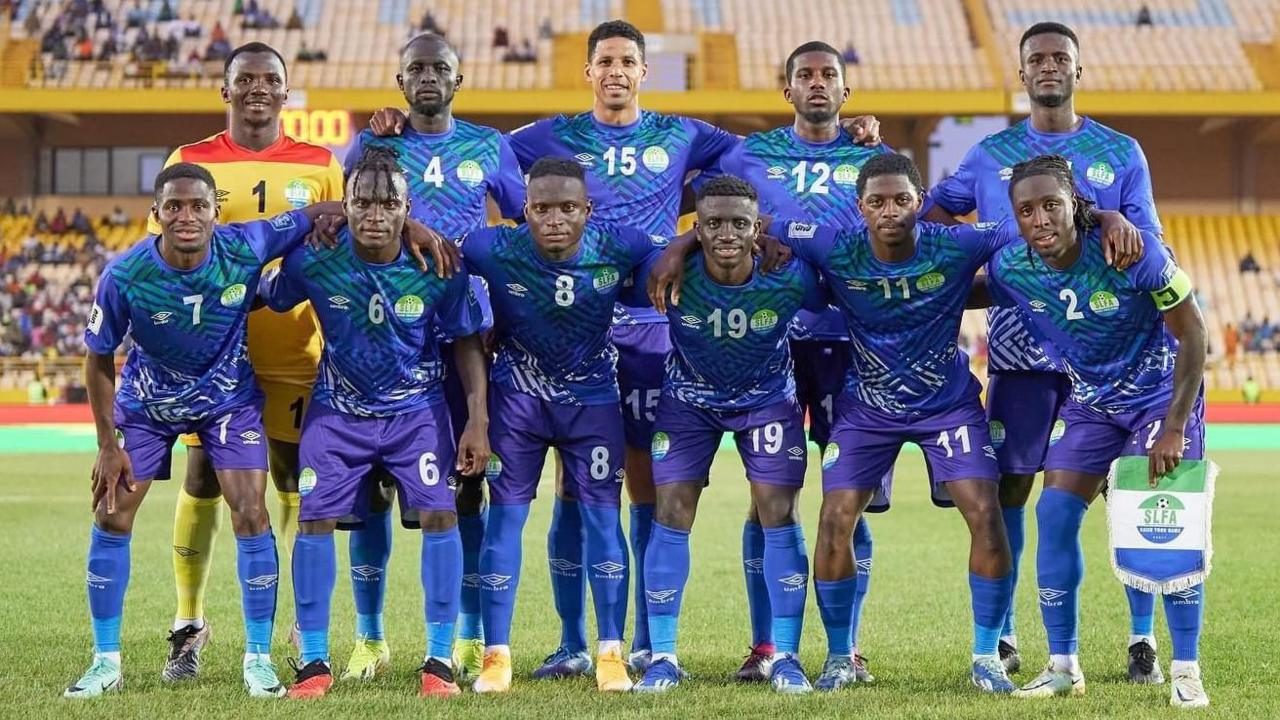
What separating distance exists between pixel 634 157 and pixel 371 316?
58.2 inches

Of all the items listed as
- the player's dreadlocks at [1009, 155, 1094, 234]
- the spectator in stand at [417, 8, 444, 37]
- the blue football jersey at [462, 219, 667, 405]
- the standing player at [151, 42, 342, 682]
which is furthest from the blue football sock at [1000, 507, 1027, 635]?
the spectator in stand at [417, 8, 444, 37]

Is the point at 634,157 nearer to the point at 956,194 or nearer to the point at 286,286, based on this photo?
the point at 956,194

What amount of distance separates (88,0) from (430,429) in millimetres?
35223

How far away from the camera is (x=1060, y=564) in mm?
5871

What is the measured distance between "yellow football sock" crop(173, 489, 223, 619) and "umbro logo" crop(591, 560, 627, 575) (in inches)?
64.3

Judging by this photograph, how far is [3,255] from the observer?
3434cm

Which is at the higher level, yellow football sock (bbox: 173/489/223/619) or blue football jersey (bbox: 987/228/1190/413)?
blue football jersey (bbox: 987/228/1190/413)

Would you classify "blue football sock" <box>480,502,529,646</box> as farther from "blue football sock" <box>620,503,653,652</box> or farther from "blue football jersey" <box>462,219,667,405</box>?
"blue football sock" <box>620,503,653,652</box>

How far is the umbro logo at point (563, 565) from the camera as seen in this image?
21.2 feet

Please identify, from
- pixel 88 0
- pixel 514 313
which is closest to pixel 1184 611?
pixel 514 313

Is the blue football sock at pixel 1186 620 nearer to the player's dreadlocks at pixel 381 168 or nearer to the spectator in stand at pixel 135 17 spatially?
the player's dreadlocks at pixel 381 168

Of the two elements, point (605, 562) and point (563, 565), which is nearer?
point (605, 562)

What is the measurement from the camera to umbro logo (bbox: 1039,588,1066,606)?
5.89 metres

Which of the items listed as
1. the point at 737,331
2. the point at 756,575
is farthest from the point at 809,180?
the point at 756,575
